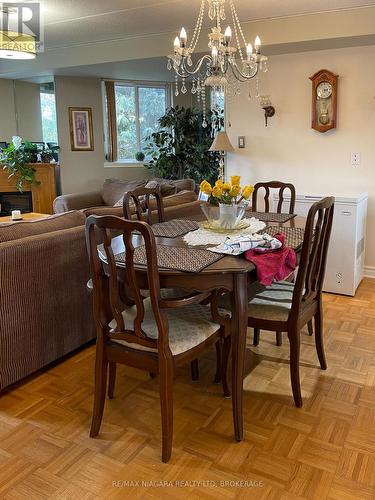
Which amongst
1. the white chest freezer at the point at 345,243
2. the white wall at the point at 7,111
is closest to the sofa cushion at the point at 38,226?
the white chest freezer at the point at 345,243

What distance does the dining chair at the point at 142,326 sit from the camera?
1.73 m

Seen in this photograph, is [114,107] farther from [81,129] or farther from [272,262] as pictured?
[272,262]

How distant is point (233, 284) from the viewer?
188 centimetres

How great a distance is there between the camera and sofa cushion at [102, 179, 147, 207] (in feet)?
18.8

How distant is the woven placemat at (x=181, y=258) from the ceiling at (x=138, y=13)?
240 cm

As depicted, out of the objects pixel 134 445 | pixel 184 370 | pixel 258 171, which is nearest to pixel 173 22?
pixel 258 171

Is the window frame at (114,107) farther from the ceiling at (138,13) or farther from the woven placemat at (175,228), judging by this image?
the woven placemat at (175,228)

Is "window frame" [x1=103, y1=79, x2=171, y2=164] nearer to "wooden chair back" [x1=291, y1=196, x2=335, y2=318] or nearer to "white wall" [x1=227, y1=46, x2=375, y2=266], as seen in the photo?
"white wall" [x1=227, y1=46, x2=375, y2=266]

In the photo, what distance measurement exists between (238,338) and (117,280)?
595mm

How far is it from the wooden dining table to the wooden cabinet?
452 centimetres

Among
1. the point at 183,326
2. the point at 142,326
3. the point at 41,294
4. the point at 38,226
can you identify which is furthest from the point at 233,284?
the point at 38,226

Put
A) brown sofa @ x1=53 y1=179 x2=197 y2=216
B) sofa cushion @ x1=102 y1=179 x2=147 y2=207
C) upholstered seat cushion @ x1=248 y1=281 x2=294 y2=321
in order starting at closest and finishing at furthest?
upholstered seat cushion @ x1=248 y1=281 x2=294 y2=321
brown sofa @ x1=53 y1=179 x2=197 y2=216
sofa cushion @ x1=102 y1=179 x2=147 y2=207

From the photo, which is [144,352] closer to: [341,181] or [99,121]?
[341,181]

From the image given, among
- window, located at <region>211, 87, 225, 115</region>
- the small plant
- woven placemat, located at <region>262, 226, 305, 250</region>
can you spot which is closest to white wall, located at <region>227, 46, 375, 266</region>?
window, located at <region>211, 87, 225, 115</region>
